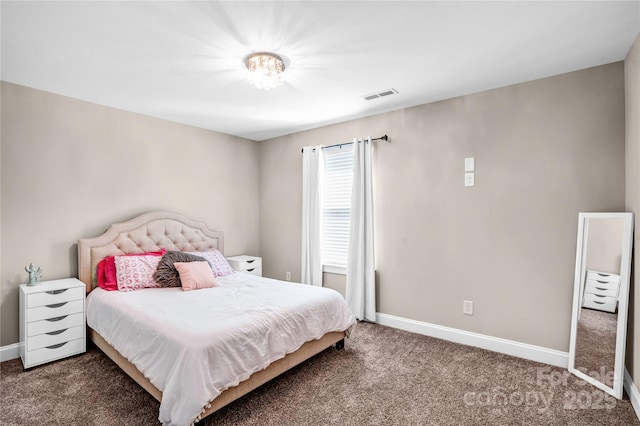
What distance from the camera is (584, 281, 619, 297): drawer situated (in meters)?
2.40

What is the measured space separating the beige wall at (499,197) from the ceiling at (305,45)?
A: 11.1 inches

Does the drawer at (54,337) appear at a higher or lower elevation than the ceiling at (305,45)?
lower

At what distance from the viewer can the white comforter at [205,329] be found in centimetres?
187

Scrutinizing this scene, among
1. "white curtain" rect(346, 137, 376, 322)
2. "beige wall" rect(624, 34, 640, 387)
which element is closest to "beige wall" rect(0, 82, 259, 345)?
"white curtain" rect(346, 137, 376, 322)

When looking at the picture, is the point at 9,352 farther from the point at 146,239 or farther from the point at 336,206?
the point at 336,206

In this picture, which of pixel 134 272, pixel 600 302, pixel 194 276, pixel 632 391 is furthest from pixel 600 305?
pixel 134 272

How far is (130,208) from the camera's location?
3.67m

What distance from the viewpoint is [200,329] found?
2.09 meters

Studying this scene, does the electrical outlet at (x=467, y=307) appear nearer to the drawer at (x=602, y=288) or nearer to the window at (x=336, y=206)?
the drawer at (x=602, y=288)

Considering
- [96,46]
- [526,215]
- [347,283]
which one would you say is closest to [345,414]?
[347,283]

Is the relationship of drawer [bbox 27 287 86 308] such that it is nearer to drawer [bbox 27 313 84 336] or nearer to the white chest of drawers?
drawer [bbox 27 313 84 336]

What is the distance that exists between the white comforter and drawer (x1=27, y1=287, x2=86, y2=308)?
0.15 m

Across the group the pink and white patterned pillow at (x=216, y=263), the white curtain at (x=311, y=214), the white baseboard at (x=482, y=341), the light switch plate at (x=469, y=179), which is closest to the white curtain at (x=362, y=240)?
the white baseboard at (x=482, y=341)

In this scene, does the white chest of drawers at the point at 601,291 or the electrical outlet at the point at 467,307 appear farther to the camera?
the electrical outlet at the point at 467,307
